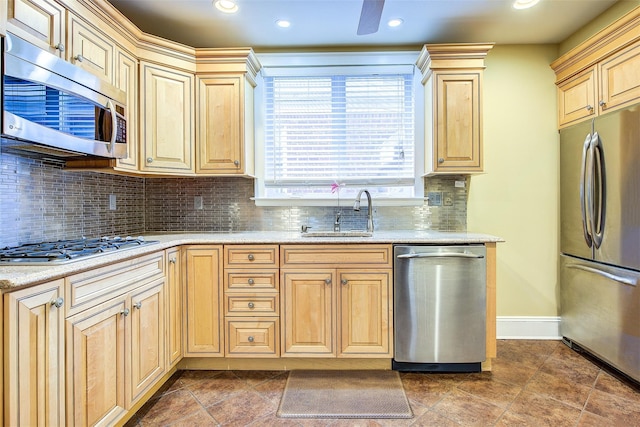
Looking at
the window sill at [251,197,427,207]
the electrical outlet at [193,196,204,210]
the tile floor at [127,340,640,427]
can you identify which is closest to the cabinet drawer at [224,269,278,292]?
the tile floor at [127,340,640,427]

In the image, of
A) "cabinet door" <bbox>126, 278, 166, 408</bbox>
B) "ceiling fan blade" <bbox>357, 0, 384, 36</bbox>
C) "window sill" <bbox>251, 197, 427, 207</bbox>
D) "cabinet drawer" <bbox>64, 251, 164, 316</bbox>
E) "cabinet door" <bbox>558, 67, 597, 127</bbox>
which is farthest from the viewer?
"window sill" <bbox>251, 197, 427, 207</bbox>

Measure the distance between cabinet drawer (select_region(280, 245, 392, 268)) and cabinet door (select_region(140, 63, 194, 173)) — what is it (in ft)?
3.47

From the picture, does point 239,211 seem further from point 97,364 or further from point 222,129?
point 97,364

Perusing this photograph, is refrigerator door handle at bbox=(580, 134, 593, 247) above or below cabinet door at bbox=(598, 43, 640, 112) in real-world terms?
below

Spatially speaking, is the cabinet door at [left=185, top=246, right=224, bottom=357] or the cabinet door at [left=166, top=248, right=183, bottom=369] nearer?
the cabinet door at [left=166, top=248, right=183, bottom=369]

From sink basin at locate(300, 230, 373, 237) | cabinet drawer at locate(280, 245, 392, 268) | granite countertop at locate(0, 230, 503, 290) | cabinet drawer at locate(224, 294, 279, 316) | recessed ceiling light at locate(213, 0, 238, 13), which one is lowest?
cabinet drawer at locate(224, 294, 279, 316)

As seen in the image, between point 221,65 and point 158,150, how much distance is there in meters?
0.81

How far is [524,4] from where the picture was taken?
2.25 metres

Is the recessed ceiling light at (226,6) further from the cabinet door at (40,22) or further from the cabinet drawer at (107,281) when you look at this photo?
the cabinet drawer at (107,281)

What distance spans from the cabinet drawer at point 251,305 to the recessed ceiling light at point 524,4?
103 inches

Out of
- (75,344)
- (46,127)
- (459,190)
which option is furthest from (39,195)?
(459,190)

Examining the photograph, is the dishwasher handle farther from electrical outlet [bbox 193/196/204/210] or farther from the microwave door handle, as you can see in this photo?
the microwave door handle

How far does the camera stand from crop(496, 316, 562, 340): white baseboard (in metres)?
2.84

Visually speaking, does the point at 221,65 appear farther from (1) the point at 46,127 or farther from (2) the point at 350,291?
(2) the point at 350,291
